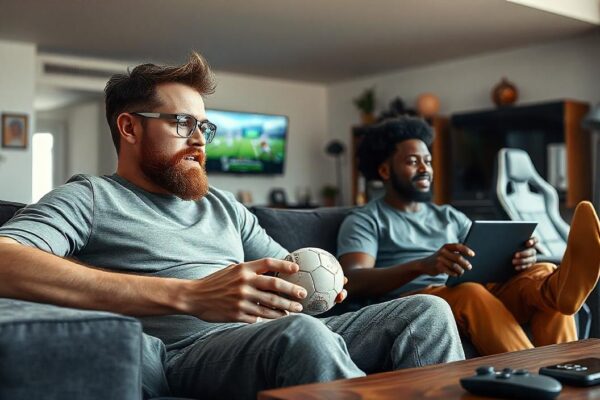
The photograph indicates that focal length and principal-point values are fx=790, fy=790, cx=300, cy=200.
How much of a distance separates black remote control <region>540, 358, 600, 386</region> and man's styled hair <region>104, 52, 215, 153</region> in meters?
1.12

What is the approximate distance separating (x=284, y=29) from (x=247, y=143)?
212 centimetres

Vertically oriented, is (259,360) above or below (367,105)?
below

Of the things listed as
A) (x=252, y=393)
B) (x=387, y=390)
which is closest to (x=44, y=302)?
(x=252, y=393)

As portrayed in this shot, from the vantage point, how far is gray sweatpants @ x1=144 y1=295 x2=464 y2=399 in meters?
1.39

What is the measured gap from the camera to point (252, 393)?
1.49 metres

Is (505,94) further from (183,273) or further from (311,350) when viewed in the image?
(311,350)

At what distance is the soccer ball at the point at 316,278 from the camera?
5.29 feet

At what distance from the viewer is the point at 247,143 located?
8.20m

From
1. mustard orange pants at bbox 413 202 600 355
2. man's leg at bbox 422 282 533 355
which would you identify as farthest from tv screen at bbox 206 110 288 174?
man's leg at bbox 422 282 533 355

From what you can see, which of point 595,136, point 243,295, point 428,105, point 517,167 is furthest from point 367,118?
A: point 243,295

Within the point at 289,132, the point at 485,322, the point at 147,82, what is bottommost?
the point at 485,322

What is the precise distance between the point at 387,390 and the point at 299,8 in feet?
15.4

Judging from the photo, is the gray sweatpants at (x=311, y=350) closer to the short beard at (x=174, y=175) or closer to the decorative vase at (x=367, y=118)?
the short beard at (x=174, y=175)

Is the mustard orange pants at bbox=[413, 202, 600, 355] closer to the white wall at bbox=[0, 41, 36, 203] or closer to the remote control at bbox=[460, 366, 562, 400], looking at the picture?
the remote control at bbox=[460, 366, 562, 400]
